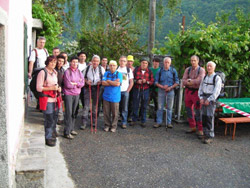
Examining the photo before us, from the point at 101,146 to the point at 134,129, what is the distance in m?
1.56

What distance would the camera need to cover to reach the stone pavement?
12.7 ft

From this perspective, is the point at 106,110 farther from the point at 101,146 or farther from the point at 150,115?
the point at 150,115

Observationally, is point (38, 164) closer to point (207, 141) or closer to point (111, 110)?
point (111, 110)

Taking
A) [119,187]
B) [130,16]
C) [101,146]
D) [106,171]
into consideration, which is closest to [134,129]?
[101,146]

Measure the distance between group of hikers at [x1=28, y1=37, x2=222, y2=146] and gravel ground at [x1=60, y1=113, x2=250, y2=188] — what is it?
387mm

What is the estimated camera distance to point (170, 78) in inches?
294

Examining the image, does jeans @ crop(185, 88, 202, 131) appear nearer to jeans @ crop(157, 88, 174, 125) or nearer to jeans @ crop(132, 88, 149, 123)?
jeans @ crop(157, 88, 174, 125)

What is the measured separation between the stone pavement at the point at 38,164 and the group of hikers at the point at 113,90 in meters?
0.37

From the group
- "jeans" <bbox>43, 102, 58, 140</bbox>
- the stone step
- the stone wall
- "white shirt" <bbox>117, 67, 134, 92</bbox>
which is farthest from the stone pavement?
"white shirt" <bbox>117, 67, 134, 92</bbox>

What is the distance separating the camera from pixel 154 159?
5.52m

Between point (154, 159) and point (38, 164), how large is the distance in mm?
2364

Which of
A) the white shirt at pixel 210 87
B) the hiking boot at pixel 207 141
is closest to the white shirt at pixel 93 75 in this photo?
the white shirt at pixel 210 87

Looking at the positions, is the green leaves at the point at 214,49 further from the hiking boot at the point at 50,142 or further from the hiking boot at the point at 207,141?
the hiking boot at the point at 50,142

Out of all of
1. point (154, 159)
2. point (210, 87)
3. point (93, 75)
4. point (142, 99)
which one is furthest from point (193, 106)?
point (93, 75)
